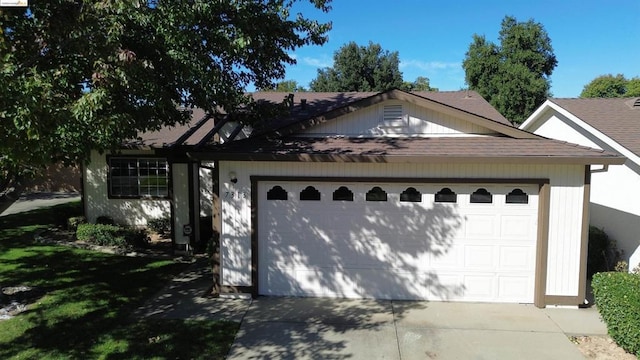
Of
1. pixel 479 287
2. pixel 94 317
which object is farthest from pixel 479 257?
pixel 94 317

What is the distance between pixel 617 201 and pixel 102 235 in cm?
1342

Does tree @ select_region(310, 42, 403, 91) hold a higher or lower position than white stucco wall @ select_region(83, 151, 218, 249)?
higher

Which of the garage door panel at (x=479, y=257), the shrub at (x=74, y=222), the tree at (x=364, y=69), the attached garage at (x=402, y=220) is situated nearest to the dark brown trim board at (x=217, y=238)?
the attached garage at (x=402, y=220)

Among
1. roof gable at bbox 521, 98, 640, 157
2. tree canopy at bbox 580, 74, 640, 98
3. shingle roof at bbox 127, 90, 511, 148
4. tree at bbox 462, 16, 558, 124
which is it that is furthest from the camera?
tree canopy at bbox 580, 74, 640, 98

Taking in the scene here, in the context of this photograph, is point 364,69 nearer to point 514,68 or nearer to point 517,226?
point 514,68

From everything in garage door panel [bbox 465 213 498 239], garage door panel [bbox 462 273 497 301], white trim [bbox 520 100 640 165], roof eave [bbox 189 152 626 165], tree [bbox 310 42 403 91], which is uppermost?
tree [bbox 310 42 403 91]

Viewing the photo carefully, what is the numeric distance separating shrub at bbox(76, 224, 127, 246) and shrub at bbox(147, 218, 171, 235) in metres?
1.79

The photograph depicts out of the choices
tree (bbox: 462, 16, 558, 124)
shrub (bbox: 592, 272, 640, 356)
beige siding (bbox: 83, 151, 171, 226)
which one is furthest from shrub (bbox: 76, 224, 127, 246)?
tree (bbox: 462, 16, 558, 124)

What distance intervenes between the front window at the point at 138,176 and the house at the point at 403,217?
23.1ft

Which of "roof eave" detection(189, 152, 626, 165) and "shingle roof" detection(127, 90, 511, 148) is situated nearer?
"roof eave" detection(189, 152, 626, 165)

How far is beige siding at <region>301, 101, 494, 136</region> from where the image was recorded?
9.03 m

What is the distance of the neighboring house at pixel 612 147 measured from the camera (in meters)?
9.66

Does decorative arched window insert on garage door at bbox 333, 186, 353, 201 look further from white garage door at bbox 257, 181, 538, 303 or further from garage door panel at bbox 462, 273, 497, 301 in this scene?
garage door panel at bbox 462, 273, 497, 301

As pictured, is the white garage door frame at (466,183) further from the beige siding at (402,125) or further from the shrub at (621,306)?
the beige siding at (402,125)
